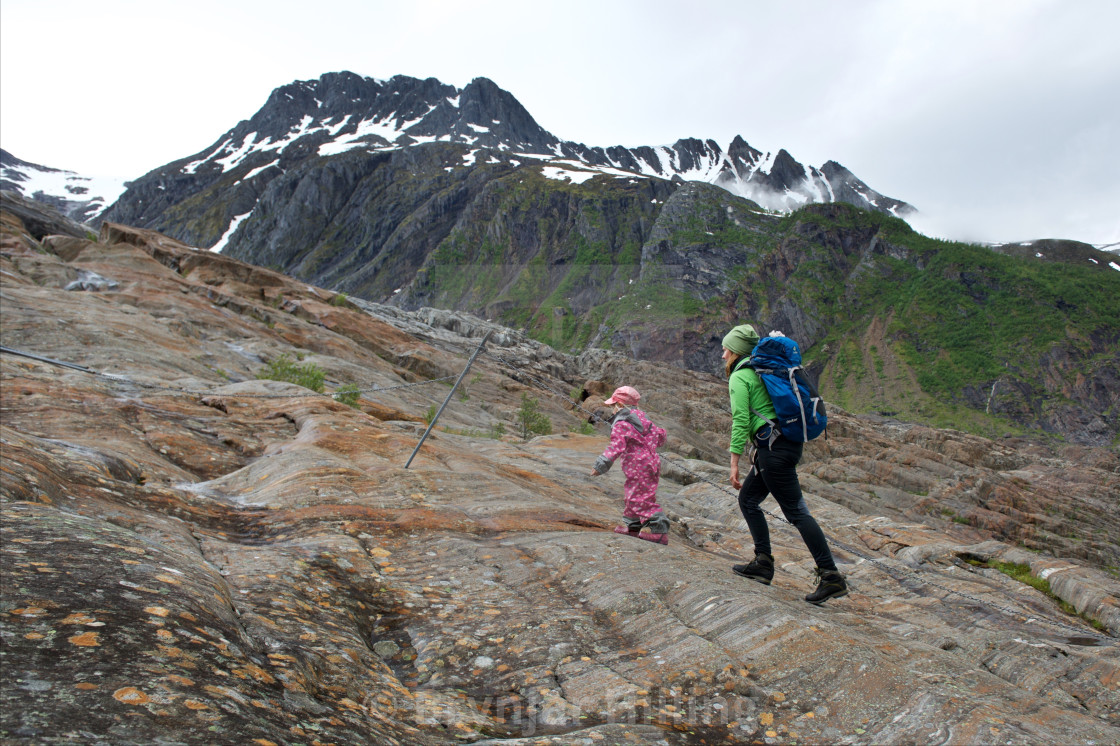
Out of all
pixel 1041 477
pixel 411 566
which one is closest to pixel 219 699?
pixel 411 566

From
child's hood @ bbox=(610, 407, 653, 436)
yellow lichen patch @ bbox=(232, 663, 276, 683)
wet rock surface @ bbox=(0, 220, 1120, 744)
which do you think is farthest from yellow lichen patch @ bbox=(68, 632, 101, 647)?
child's hood @ bbox=(610, 407, 653, 436)

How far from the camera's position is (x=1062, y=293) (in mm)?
136500

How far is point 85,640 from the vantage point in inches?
116

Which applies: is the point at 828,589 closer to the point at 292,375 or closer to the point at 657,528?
the point at 657,528

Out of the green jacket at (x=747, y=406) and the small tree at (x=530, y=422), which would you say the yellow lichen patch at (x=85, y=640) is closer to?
the green jacket at (x=747, y=406)

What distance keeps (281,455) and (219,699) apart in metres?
7.99

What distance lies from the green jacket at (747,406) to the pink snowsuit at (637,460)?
2.25 metres

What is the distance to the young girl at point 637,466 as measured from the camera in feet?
29.3

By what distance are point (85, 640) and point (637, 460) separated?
23.2ft

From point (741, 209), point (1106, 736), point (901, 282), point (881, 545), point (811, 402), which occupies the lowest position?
point (881, 545)

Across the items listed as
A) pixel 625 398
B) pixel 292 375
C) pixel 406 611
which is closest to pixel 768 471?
pixel 625 398

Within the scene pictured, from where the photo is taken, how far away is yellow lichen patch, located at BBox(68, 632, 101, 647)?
292 centimetres

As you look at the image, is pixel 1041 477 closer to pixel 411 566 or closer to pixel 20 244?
pixel 411 566

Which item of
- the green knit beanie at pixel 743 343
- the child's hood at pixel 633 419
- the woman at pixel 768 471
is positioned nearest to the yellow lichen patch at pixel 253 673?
the woman at pixel 768 471
